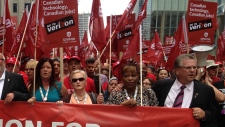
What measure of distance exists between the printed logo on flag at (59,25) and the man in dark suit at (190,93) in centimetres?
225

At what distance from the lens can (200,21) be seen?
10.6 metres

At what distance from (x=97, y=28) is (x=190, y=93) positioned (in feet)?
8.55

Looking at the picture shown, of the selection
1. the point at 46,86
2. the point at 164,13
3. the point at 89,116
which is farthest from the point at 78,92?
the point at 164,13

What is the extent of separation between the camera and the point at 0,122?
567 centimetres

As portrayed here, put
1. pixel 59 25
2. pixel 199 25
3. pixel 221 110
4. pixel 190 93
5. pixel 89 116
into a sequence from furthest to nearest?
pixel 199 25 < pixel 59 25 < pixel 221 110 < pixel 89 116 < pixel 190 93

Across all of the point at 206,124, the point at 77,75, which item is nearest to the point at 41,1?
the point at 77,75

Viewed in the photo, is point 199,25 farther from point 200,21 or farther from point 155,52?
point 155,52

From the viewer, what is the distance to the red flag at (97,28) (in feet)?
24.3

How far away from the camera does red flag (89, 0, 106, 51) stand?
742 centimetres

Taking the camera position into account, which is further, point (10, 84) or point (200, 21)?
point (200, 21)

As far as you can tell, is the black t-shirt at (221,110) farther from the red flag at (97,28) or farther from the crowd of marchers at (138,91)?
the red flag at (97,28)

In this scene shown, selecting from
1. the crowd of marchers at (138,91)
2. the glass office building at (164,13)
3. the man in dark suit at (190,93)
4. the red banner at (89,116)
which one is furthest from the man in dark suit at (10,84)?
the glass office building at (164,13)

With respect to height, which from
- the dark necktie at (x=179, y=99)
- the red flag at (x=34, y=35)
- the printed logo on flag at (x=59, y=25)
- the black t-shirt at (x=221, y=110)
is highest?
the printed logo on flag at (x=59, y=25)

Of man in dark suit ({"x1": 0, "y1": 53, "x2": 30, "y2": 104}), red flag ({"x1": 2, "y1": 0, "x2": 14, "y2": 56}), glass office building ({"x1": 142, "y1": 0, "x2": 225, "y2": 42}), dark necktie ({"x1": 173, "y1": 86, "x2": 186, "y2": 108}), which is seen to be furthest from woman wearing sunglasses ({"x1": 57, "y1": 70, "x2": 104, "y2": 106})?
glass office building ({"x1": 142, "y1": 0, "x2": 225, "y2": 42})
